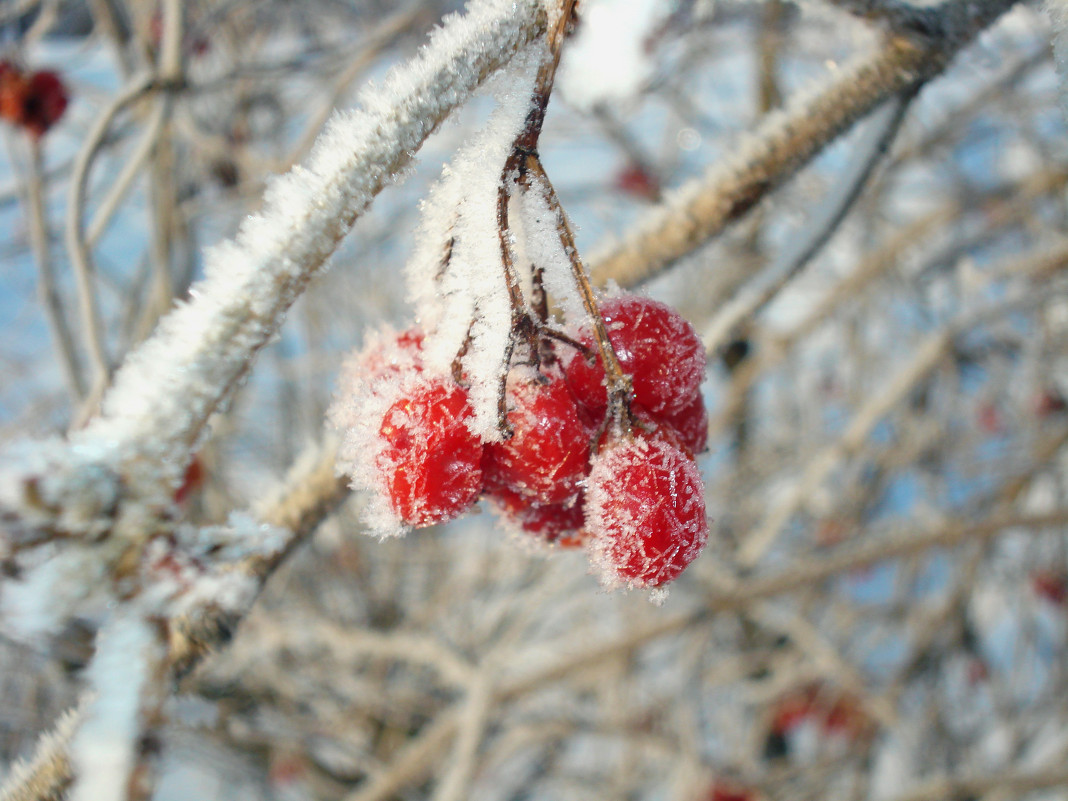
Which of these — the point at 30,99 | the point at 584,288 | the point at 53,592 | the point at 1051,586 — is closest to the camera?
the point at 53,592

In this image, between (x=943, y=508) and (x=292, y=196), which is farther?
(x=943, y=508)

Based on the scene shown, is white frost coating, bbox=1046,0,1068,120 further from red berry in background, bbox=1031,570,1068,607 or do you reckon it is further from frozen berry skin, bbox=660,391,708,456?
red berry in background, bbox=1031,570,1068,607

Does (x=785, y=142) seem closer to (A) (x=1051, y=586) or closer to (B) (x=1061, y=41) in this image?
(B) (x=1061, y=41)

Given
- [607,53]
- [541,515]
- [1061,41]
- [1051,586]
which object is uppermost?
[607,53]

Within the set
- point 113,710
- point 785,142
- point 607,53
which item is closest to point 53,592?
point 113,710

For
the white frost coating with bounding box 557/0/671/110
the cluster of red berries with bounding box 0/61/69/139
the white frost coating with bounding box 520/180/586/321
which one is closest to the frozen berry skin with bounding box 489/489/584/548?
the white frost coating with bounding box 520/180/586/321

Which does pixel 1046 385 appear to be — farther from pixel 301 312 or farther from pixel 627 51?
pixel 301 312

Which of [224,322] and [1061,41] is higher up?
[1061,41]

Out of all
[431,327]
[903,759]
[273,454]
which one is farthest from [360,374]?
[273,454]
